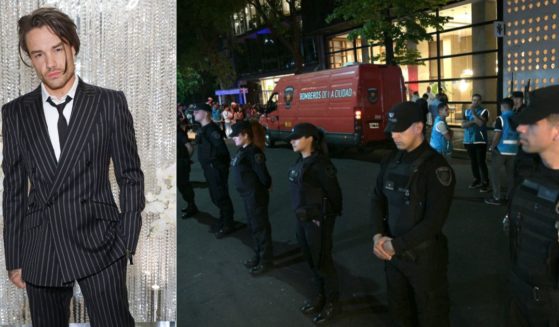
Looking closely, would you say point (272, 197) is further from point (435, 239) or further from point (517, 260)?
point (517, 260)

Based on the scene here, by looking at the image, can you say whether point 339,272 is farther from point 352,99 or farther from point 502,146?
Result: point 352,99

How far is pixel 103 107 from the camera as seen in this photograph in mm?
1949

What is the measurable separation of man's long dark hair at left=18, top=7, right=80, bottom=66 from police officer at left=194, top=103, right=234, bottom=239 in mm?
5031

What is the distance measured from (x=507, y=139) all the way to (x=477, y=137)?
1.16m

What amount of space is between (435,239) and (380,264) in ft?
7.88

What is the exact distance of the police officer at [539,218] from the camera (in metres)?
2.11

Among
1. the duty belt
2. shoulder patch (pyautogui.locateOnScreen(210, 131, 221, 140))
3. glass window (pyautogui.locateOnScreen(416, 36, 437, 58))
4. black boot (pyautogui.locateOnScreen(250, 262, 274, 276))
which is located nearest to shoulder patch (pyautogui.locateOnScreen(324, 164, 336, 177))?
black boot (pyautogui.locateOnScreen(250, 262, 274, 276))

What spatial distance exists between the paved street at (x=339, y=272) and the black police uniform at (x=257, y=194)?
0.90ft

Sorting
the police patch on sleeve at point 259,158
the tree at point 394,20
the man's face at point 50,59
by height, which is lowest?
the police patch on sleeve at point 259,158

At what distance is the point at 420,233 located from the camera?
283 cm

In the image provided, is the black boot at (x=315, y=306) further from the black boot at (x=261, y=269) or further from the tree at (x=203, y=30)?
the tree at (x=203, y=30)

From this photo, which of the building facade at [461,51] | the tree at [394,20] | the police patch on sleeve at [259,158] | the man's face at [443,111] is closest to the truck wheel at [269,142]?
the tree at [394,20]

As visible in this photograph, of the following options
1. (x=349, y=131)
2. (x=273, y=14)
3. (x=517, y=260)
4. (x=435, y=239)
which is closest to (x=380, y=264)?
(x=435, y=239)

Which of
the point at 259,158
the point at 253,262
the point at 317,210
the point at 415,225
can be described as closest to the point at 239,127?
the point at 259,158
